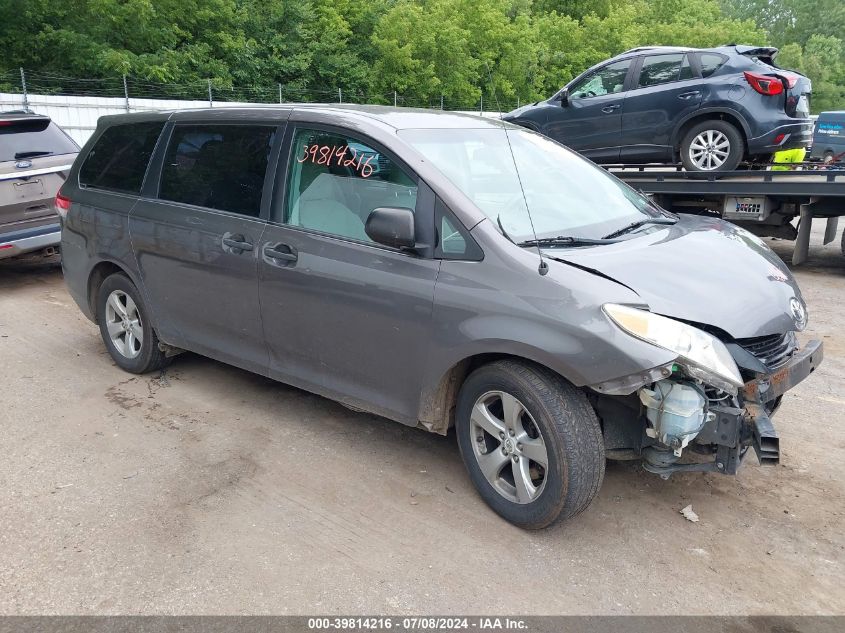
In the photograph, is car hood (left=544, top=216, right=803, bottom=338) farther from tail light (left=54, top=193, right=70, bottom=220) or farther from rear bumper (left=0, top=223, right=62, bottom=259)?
rear bumper (left=0, top=223, right=62, bottom=259)

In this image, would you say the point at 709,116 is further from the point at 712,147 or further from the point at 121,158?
the point at 121,158

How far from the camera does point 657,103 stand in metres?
8.91

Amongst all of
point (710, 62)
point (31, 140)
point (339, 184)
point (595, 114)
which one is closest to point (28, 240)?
point (31, 140)

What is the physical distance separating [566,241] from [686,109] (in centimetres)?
616

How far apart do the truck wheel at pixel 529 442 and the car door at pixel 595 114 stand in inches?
274

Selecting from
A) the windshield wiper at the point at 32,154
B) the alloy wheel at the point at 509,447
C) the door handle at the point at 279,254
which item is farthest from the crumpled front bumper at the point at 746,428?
the windshield wiper at the point at 32,154

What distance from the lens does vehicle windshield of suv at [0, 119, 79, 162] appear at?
7.93 metres

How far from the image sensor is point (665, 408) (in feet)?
9.72

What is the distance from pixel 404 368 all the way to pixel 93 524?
164cm

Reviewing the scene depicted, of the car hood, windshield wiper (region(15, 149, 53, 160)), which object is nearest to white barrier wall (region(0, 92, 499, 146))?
windshield wiper (region(15, 149, 53, 160))

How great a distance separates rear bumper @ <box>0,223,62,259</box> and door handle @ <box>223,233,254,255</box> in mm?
4332

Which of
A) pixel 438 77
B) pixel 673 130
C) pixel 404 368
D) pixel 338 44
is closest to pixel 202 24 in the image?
pixel 338 44

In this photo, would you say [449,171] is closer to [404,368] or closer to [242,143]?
[404,368]

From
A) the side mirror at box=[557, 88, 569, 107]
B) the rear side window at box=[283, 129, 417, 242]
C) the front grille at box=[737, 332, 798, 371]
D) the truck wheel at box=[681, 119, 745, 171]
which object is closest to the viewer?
the front grille at box=[737, 332, 798, 371]
